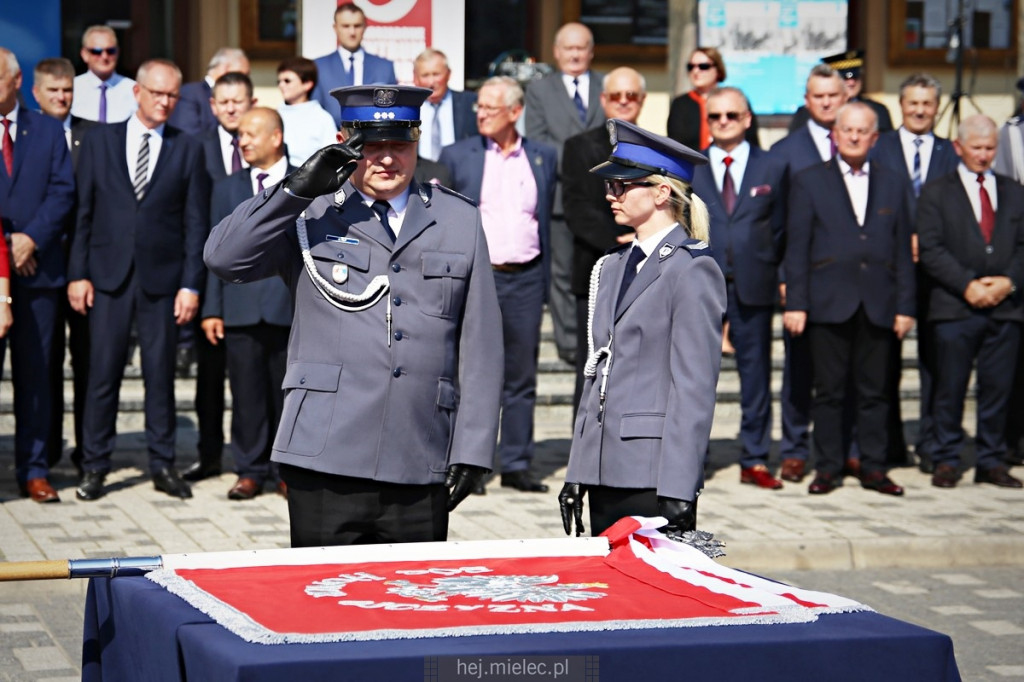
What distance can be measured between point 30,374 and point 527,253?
115 inches

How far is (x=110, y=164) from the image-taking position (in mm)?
9852

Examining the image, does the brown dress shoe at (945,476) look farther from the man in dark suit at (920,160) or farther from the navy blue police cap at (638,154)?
the navy blue police cap at (638,154)

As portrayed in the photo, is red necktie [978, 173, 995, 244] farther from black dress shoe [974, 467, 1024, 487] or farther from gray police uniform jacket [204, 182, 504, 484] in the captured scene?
gray police uniform jacket [204, 182, 504, 484]

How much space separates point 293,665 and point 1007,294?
8.57 meters

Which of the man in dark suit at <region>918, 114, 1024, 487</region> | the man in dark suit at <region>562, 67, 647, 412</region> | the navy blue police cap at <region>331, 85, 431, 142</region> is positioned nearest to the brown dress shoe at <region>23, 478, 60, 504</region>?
the man in dark suit at <region>562, 67, 647, 412</region>

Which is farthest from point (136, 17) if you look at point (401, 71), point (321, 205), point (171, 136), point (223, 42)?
point (321, 205)

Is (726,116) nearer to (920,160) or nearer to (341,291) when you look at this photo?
(920,160)

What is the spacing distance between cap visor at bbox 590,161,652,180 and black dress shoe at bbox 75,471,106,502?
525cm

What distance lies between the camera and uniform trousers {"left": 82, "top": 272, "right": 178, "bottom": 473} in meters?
9.86

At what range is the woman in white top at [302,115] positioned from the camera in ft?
36.1

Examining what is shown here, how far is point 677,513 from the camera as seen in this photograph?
5.05m

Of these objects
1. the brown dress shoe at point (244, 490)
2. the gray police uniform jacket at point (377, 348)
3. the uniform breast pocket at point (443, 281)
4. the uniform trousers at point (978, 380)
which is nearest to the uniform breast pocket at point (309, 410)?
the gray police uniform jacket at point (377, 348)

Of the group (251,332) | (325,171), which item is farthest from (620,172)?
(251,332)

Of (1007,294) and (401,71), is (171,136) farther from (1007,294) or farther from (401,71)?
(1007,294)
